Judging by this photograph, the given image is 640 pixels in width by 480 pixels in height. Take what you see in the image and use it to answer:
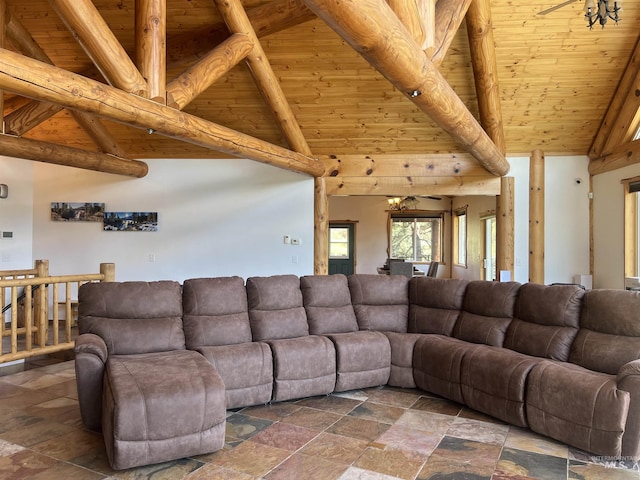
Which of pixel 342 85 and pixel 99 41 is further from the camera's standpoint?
pixel 342 85

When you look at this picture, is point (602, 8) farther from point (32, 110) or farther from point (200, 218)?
point (32, 110)

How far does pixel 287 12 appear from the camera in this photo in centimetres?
487

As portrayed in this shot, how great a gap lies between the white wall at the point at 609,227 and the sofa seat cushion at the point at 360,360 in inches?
154

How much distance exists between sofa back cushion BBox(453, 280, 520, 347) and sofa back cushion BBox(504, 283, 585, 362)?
86mm

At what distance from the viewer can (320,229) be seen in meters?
6.92

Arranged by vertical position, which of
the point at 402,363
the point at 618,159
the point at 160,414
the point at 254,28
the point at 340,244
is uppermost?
the point at 254,28

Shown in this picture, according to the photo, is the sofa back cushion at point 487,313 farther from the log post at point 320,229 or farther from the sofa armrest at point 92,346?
the sofa armrest at point 92,346

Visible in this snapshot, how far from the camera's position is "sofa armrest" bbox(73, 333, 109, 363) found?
3.13 meters

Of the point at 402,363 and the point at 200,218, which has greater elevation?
the point at 200,218

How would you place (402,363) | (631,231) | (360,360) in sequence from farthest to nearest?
(631,231), (402,363), (360,360)

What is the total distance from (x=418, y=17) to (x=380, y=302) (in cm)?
289

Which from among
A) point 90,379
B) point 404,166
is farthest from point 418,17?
point 404,166

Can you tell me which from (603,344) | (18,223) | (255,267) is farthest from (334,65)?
(18,223)

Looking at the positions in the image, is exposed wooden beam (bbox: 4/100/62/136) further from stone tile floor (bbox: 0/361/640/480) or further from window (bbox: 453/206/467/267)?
window (bbox: 453/206/467/267)
